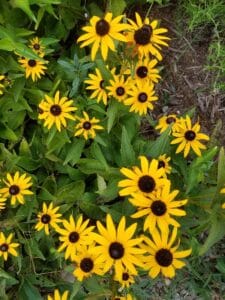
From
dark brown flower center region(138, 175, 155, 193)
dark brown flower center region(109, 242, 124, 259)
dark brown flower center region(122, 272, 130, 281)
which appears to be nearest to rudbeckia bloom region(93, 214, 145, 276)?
dark brown flower center region(109, 242, 124, 259)

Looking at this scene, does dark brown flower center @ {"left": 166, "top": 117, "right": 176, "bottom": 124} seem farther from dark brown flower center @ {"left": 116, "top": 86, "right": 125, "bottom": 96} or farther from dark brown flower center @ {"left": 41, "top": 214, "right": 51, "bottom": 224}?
dark brown flower center @ {"left": 41, "top": 214, "right": 51, "bottom": 224}

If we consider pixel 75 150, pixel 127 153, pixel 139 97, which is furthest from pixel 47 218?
pixel 139 97

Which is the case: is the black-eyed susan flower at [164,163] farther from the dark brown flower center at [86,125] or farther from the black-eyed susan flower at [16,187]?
the black-eyed susan flower at [16,187]

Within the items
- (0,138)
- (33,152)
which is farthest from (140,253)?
(0,138)

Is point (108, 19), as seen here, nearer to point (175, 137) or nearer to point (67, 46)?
point (175, 137)

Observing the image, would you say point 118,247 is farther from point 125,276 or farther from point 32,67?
point 32,67

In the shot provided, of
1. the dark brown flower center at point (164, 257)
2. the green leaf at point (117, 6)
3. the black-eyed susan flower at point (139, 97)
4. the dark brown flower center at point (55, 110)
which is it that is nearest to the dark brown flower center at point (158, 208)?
the dark brown flower center at point (164, 257)

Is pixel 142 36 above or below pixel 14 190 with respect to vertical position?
above

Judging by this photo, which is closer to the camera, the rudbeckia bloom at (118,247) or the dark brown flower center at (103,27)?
the rudbeckia bloom at (118,247)
